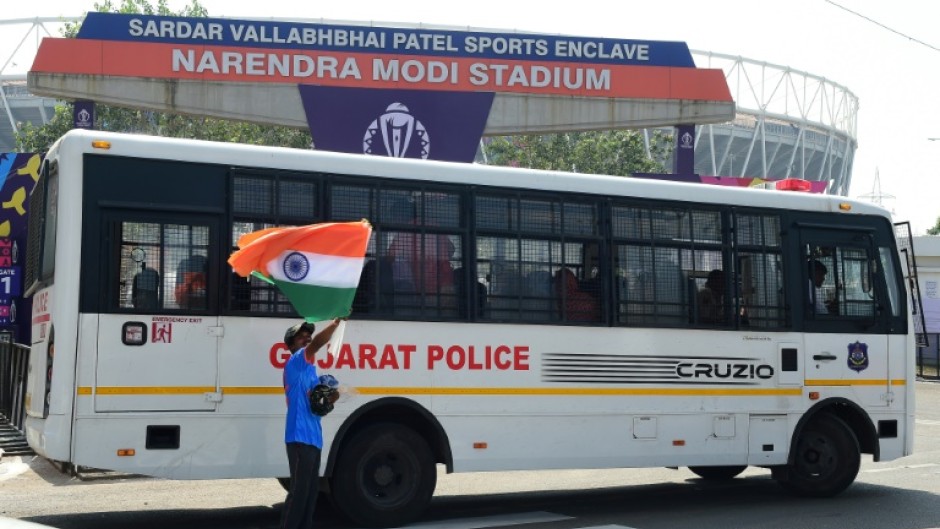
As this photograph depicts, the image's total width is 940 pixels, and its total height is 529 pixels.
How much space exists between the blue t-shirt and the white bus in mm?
750

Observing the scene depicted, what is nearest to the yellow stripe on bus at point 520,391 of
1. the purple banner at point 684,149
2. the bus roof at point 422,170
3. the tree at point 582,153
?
Answer: the bus roof at point 422,170

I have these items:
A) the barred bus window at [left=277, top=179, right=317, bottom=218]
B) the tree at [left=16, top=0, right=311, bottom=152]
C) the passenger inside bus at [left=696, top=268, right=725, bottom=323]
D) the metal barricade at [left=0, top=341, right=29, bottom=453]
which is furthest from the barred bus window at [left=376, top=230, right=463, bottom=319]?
the tree at [left=16, top=0, right=311, bottom=152]

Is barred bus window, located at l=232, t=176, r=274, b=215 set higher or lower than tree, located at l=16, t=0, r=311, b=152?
lower

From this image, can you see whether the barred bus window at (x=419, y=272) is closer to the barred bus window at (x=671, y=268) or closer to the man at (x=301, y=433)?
the man at (x=301, y=433)

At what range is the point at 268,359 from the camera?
9398mm

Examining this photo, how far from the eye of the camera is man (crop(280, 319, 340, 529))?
8.61 m

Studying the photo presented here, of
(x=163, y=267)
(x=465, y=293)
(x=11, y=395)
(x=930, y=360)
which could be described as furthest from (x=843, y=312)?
(x=930, y=360)

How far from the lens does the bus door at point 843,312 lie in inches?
480

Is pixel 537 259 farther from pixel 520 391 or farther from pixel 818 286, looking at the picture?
pixel 818 286

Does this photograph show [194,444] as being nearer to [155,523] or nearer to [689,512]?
[155,523]

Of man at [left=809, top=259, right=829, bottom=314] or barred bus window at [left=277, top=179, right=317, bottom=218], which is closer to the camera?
barred bus window at [left=277, top=179, right=317, bottom=218]

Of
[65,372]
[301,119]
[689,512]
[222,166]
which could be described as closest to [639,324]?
[689,512]

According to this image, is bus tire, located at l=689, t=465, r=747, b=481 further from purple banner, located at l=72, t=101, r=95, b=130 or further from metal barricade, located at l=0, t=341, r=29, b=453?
purple banner, located at l=72, t=101, r=95, b=130

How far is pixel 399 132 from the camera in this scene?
68.2ft
